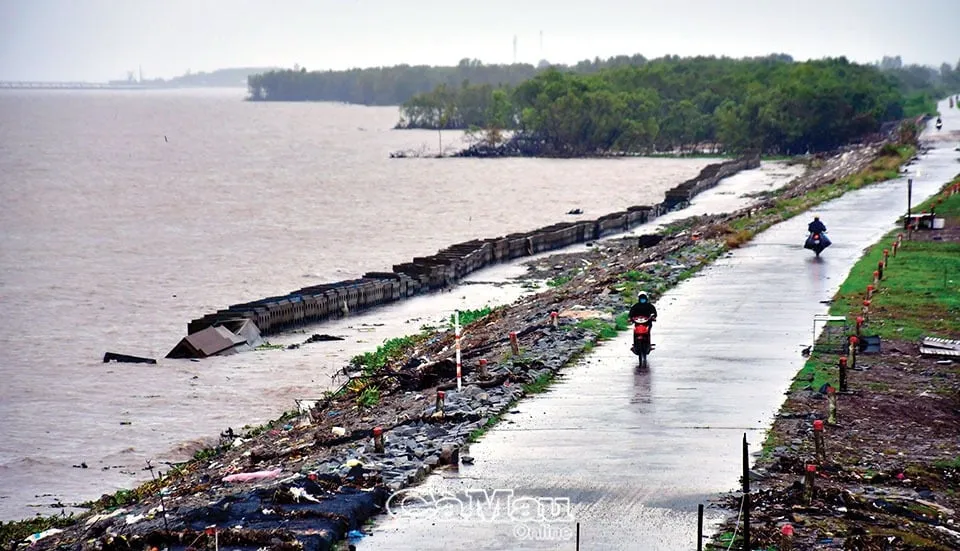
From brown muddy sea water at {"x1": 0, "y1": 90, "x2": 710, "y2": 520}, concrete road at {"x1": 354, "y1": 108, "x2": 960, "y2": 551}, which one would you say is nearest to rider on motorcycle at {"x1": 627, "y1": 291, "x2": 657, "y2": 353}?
concrete road at {"x1": 354, "y1": 108, "x2": 960, "y2": 551}

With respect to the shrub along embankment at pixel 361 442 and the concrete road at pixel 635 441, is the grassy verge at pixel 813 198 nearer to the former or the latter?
the shrub along embankment at pixel 361 442

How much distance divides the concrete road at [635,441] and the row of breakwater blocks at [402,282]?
13513 mm

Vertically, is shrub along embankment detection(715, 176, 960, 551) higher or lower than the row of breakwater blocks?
higher

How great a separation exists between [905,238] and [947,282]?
34.7ft

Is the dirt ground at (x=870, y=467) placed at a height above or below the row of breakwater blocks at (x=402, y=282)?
above

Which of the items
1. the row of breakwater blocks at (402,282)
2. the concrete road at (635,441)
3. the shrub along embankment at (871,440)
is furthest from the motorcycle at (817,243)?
the row of breakwater blocks at (402,282)

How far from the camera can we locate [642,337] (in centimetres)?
2488

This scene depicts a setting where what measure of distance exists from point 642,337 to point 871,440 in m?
6.31

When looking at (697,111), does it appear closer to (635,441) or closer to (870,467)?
(635,441)

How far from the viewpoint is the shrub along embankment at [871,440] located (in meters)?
15.4

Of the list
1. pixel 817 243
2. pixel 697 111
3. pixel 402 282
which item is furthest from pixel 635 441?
pixel 697 111

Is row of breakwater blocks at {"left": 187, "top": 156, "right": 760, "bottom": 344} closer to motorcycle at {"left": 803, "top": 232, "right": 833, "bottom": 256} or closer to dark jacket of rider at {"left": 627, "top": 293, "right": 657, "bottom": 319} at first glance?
motorcycle at {"left": 803, "top": 232, "right": 833, "bottom": 256}

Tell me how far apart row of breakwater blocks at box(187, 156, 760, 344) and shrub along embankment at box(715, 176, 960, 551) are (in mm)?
17813

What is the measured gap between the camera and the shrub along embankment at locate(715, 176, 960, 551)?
1541 centimetres
